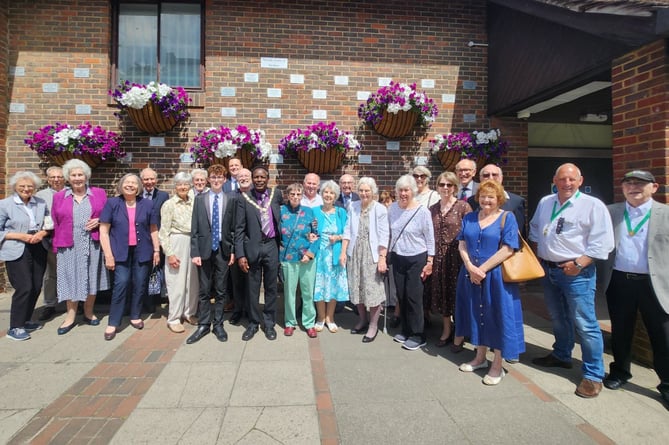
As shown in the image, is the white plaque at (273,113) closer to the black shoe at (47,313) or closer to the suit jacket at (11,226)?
the suit jacket at (11,226)

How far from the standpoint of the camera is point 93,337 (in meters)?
4.30

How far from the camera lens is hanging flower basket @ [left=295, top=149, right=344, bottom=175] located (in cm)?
582

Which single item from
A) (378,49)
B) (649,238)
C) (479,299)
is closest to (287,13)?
(378,49)

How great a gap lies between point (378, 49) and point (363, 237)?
152 inches

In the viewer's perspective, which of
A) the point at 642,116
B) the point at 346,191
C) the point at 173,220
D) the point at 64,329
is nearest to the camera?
the point at 642,116

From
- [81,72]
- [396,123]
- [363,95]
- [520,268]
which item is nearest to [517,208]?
[520,268]

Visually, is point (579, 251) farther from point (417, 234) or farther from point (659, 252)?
point (417, 234)

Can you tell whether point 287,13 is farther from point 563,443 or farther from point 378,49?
point 563,443

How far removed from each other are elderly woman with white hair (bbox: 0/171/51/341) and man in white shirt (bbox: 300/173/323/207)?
9.89ft

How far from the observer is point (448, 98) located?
667 centimetres

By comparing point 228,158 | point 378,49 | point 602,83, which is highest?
point 378,49

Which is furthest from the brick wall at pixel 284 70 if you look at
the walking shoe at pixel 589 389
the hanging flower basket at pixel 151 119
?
the walking shoe at pixel 589 389

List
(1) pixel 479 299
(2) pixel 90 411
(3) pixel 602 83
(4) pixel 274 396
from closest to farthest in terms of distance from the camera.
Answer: (2) pixel 90 411, (4) pixel 274 396, (1) pixel 479 299, (3) pixel 602 83

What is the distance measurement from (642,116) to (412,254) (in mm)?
2599
